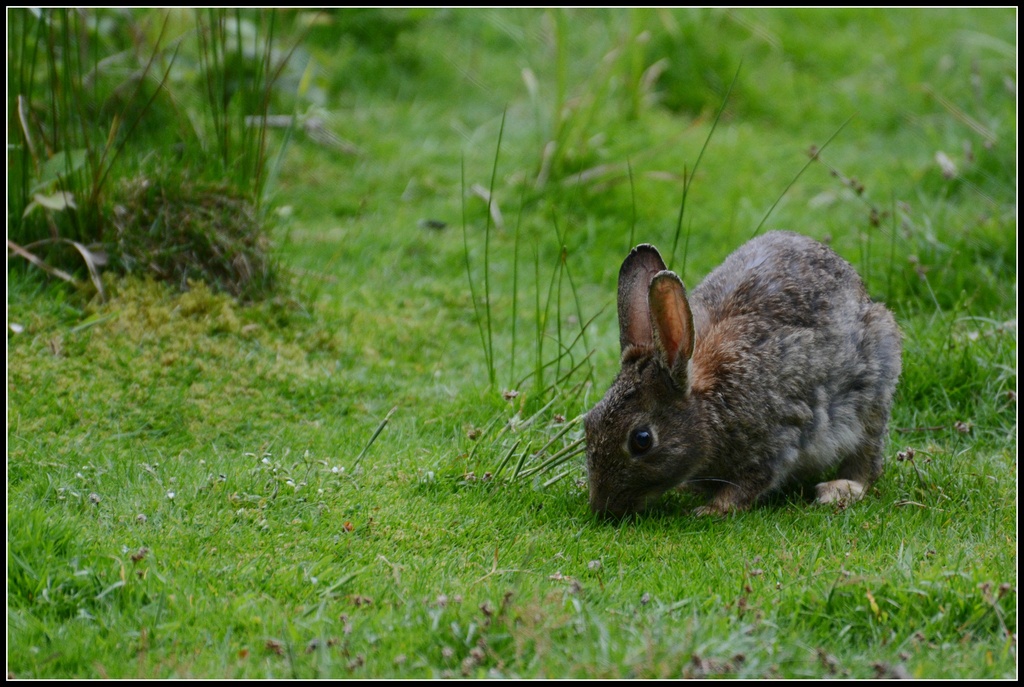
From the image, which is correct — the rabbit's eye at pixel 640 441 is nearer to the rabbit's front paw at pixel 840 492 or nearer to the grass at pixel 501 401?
the grass at pixel 501 401

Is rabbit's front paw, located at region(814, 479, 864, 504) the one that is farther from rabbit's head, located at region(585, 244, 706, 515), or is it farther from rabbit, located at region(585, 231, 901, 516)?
rabbit's head, located at region(585, 244, 706, 515)

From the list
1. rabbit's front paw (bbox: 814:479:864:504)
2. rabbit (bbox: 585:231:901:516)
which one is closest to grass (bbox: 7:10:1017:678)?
rabbit's front paw (bbox: 814:479:864:504)

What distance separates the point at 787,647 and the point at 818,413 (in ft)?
5.91

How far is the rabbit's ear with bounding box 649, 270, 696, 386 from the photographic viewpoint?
15.6 ft

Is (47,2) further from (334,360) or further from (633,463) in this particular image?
(633,463)

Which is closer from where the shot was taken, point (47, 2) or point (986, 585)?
point (986, 585)

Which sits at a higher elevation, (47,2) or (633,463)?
(47,2)

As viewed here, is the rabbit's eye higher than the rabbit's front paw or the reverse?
higher

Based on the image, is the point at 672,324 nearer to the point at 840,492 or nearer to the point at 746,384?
the point at 746,384

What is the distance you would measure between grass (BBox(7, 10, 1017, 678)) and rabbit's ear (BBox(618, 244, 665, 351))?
0.53 metres

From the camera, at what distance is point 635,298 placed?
512cm

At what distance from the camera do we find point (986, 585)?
386 centimetres

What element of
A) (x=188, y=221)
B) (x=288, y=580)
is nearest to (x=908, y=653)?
(x=288, y=580)

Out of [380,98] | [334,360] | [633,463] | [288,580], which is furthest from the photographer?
[380,98]
